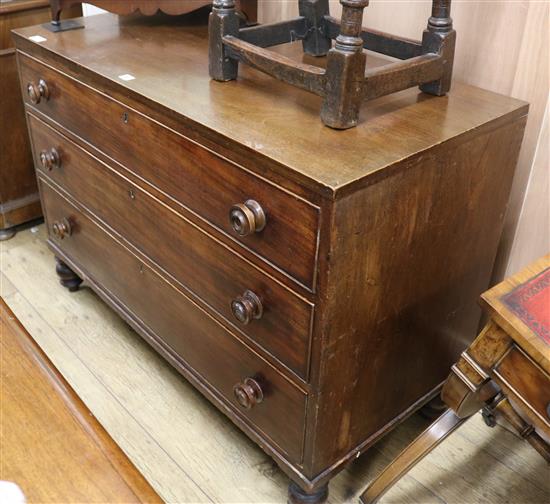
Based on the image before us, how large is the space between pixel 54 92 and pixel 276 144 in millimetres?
786

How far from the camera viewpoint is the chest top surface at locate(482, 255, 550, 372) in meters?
0.87

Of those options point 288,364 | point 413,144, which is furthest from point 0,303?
point 413,144

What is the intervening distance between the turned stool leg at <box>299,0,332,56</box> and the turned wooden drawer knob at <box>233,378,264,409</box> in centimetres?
71

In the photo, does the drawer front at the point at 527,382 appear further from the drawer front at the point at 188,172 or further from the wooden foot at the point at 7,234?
the wooden foot at the point at 7,234

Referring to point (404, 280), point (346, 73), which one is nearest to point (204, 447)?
point (404, 280)

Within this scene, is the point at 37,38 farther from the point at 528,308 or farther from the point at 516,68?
the point at 528,308

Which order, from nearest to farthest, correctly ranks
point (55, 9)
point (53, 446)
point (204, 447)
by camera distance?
point (53, 446) → point (204, 447) → point (55, 9)

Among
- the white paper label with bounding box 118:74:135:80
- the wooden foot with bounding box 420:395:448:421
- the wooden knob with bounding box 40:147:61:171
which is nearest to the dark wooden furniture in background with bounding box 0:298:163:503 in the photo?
the white paper label with bounding box 118:74:135:80

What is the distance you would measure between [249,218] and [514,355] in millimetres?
447

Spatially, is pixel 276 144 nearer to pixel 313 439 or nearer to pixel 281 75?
pixel 281 75

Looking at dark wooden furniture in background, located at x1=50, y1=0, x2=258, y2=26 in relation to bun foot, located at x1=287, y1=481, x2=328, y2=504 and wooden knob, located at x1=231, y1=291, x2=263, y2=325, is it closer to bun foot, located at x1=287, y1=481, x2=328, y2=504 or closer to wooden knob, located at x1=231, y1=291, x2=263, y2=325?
wooden knob, located at x1=231, y1=291, x2=263, y2=325

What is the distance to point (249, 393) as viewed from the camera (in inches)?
49.6

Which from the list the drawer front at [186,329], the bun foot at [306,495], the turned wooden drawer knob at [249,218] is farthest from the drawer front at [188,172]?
the bun foot at [306,495]

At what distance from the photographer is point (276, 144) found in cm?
104
